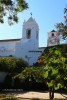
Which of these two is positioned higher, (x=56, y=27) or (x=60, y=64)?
(x=56, y=27)

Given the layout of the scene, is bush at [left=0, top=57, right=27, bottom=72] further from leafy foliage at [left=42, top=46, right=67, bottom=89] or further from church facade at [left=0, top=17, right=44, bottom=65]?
leafy foliage at [left=42, top=46, right=67, bottom=89]

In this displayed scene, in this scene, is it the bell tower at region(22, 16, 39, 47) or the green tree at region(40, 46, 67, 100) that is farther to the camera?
the bell tower at region(22, 16, 39, 47)

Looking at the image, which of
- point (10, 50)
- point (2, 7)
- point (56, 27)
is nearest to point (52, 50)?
point (2, 7)

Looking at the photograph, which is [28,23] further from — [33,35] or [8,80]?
[8,80]

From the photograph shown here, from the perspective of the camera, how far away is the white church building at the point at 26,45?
62303 millimetres

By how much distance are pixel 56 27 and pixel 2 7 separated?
8710 mm

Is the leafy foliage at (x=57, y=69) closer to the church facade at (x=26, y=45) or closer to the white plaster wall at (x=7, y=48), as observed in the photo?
the church facade at (x=26, y=45)

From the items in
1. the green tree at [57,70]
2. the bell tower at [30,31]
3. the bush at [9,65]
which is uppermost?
the bell tower at [30,31]

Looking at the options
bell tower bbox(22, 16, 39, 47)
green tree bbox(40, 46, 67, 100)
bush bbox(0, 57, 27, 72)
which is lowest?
bush bbox(0, 57, 27, 72)

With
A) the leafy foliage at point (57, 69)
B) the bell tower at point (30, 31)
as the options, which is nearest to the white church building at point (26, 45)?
the bell tower at point (30, 31)

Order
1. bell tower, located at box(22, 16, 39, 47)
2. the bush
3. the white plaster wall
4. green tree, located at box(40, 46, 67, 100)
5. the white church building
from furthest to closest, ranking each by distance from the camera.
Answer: bell tower, located at box(22, 16, 39, 47), the white plaster wall, the white church building, the bush, green tree, located at box(40, 46, 67, 100)

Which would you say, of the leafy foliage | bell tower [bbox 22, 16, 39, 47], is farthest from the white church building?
the leafy foliage

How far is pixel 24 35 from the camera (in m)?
65.6

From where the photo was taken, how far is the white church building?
62.3 metres
